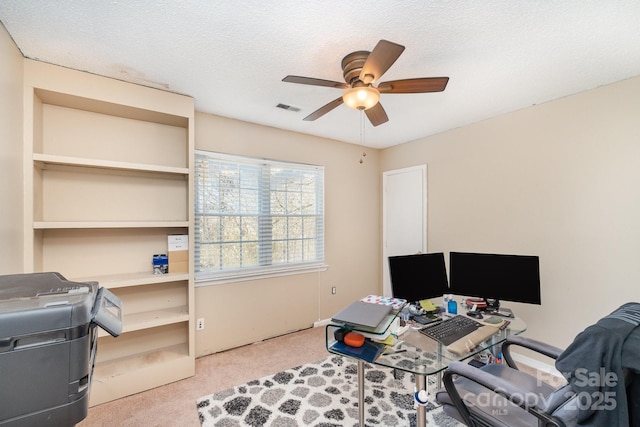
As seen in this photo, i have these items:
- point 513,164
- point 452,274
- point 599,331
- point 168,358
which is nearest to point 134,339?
point 168,358

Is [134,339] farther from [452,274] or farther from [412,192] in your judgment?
[412,192]

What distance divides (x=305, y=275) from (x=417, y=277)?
166cm

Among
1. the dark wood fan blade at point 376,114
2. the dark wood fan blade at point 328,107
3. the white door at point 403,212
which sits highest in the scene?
the dark wood fan blade at point 328,107

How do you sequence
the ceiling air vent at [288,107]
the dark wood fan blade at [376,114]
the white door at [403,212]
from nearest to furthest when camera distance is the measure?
1. the dark wood fan blade at [376,114]
2. the ceiling air vent at [288,107]
3. the white door at [403,212]

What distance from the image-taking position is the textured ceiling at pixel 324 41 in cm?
143

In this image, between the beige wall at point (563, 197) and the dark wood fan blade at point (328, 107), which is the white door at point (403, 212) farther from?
the dark wood fan blade at point (328, 107)

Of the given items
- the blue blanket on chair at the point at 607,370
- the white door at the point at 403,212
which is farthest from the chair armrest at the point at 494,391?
the white door at the point at 403,212

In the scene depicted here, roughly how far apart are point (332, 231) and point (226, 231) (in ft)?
4.76

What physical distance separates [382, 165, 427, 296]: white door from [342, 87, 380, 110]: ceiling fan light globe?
2229 millimetres

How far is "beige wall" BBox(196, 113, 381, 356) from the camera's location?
2912 millimetres

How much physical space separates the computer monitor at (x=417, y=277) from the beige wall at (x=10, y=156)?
2512mm

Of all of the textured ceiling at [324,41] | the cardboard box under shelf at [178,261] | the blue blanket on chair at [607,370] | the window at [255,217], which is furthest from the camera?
the window at [255,217]

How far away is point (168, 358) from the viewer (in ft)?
7.95

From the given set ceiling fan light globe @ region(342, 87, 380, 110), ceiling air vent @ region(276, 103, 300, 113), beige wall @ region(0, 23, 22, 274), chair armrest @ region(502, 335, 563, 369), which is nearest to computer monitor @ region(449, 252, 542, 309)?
chair armrest @ region(502, 335, 563, 369)
